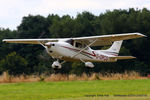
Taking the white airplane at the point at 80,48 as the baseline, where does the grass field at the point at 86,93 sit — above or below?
below

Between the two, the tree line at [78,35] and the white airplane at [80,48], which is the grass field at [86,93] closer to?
the white airplane at [80,48]

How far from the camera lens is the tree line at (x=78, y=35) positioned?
176 feet

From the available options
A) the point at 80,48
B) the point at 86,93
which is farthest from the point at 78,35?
the point at 86,93

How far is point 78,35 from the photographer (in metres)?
63.8

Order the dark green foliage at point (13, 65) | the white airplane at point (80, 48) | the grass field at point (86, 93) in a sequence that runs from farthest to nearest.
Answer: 1. the dark green foliage at point (13, 65)
2. the white airplane at point (80, 48)
3. the grass field at point (86, 93)

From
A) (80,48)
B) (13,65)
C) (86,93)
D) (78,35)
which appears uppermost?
(78,35)

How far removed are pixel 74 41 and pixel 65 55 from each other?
1.50 metres

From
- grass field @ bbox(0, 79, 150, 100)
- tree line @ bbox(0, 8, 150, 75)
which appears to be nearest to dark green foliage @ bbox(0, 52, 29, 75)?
tree line @ bbox(0, 8, 150, 75)

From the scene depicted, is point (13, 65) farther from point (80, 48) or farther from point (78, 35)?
point (80, 48)

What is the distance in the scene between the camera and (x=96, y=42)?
112 feet

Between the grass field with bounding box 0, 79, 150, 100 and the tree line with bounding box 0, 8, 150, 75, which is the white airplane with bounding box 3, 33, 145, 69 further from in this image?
the tree line with bounding box 0, 8, 150, 75

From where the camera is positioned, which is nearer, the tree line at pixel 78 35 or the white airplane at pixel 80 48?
the white airplane at pixel 80 48

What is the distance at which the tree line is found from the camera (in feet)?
176

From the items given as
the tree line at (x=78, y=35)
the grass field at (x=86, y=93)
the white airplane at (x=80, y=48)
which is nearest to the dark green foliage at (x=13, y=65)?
the tree line at (x=78, y=35)
